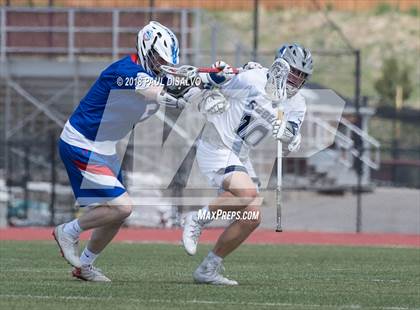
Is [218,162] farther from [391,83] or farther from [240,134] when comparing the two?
[391,83]

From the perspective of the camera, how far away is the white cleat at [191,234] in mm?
10234

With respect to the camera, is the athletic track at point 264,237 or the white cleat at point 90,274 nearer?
the white cleat at point 90,274

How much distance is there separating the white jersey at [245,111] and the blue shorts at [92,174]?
0.85 meters

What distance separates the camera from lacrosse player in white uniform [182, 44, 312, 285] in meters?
10.1

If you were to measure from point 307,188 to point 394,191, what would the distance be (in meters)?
2.69

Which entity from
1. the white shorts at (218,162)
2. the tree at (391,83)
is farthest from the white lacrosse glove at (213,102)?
the tree at (391,83)

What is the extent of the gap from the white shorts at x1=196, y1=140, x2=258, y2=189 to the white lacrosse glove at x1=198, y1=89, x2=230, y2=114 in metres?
0.32

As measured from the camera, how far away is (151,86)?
991 cm

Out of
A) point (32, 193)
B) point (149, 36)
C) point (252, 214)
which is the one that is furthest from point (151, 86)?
Answer: point (32, 193)

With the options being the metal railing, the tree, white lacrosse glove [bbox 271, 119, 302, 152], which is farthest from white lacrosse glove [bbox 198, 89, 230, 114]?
the tree

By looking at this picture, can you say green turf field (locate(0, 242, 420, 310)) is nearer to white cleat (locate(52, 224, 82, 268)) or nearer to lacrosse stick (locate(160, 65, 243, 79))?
white cleat (locate(52, 224, 82, 268))

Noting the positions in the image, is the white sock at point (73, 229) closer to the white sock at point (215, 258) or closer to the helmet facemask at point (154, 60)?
the white sock at point (215, 258)

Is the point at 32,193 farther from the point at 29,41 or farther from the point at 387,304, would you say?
the point at 387,304

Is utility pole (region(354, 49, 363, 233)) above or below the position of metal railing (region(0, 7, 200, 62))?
below
